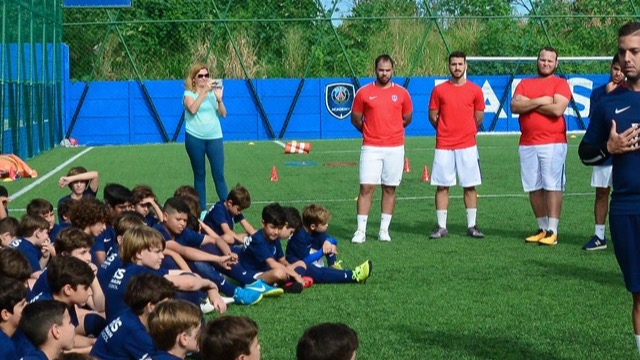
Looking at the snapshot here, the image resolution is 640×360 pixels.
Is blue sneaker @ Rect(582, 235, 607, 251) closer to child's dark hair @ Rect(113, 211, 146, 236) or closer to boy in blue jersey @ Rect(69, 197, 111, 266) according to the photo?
child's dark hair @ Rect(113, 211, 146, 236)

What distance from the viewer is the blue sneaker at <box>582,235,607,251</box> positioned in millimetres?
12039

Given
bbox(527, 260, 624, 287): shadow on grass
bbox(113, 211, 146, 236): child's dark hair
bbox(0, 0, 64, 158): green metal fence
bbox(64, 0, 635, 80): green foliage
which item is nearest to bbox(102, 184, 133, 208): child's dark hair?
bbox(113, 211, 146, 236): child's dark hair

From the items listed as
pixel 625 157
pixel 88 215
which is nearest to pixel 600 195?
pixel 88 215

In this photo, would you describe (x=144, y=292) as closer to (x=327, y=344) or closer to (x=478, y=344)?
(x=327, y=344)

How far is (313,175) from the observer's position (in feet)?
69.8

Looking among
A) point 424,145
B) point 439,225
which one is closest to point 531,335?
point 439,225

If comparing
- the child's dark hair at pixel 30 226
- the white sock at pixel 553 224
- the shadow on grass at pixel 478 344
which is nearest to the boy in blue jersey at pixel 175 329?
the shadow on grass at pixel 478 344

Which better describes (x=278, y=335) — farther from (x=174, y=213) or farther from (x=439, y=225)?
(x=439, y=225)

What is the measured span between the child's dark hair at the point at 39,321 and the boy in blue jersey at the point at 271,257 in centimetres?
426

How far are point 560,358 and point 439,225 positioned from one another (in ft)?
19.6

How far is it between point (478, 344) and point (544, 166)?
17.2 ft

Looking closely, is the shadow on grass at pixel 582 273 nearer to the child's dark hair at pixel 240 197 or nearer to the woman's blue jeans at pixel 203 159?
the child's dark hair at pixel 240 197

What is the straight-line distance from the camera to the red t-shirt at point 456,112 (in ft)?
43.9

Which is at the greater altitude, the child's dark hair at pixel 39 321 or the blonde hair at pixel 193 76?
the blonde hair at pixel 193 76
